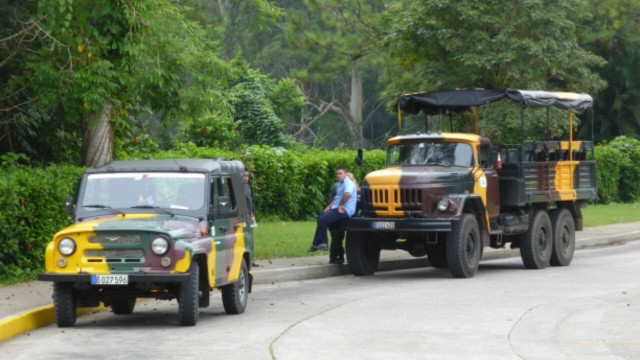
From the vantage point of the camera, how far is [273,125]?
4316 cm

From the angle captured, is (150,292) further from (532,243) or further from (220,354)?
(532,243)

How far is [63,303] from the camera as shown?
1284 centimetres

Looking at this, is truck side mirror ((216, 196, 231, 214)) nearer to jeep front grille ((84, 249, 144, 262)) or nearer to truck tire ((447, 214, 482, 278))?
jeep front grille ((84, 249, 144, 262))

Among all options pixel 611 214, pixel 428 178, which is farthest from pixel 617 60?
pixel 428 178

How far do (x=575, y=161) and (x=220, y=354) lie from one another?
13.3 meters

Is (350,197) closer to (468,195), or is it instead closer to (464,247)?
(468,195)

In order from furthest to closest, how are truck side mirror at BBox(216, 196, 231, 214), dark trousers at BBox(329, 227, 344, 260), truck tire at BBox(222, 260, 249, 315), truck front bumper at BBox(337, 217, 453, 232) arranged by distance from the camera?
dark trousers at BBox(329, 227, 344, 260), truck front bumper at BBox(337, 217, 453, 232), truck tire at BBox(222, 260, 249, 315), truck side mirror at BBox(216, 196, 231, 214)

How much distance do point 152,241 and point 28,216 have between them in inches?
205

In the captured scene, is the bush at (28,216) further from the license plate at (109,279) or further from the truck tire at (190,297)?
the truck tire at (190,297)

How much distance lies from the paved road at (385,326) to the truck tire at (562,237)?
9.96 feet

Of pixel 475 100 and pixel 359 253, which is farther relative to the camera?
pixel 475 100

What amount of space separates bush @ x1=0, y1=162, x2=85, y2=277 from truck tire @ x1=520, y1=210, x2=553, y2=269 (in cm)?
823

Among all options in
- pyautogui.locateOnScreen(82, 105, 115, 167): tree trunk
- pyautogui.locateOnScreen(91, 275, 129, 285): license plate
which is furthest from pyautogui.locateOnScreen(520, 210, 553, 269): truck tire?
pyautogui.locateOnScreen(91, 275, 129, 285): license plate

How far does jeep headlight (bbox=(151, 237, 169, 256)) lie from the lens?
12.6 meters
